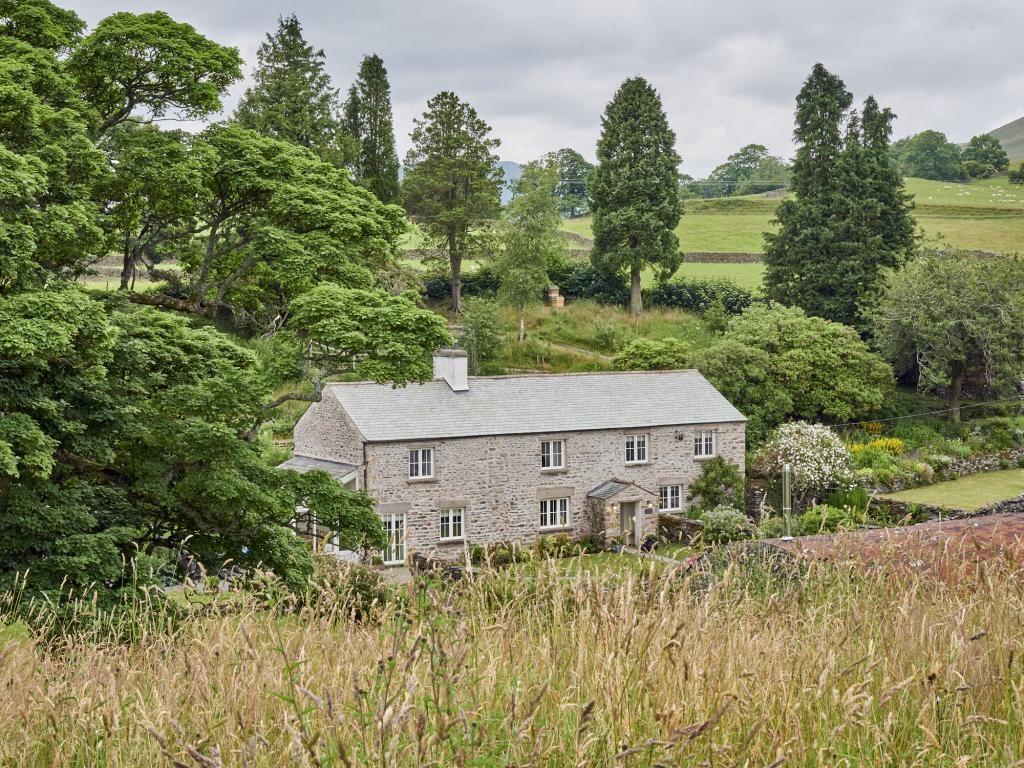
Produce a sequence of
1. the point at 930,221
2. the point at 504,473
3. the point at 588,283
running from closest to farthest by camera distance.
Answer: the point at 504,473 < the point at 588,283 < the point at 930,221

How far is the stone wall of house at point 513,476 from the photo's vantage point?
2906 centimetres

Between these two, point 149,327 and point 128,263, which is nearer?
point 149,327

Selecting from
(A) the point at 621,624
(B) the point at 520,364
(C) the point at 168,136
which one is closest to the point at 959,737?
(A) the point at 621,624

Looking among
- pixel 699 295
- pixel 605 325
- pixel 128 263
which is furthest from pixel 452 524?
pixel 699 295

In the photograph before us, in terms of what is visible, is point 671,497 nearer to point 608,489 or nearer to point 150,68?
point 608,489

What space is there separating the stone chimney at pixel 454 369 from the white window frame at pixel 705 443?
829 cm

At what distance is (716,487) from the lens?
109 ft

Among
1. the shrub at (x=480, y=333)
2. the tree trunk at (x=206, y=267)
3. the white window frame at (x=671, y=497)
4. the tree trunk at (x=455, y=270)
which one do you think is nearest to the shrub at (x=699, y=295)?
the tree trunk at (x=455, y=270)

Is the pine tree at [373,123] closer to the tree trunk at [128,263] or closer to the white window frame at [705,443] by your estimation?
the white window frame at [705,443]

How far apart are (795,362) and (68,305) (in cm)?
3215

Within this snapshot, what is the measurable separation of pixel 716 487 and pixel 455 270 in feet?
71.8

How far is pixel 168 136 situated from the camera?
18.7 m

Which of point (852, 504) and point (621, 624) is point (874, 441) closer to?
point (852, 504)

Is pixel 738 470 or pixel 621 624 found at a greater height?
pixel 621 624
